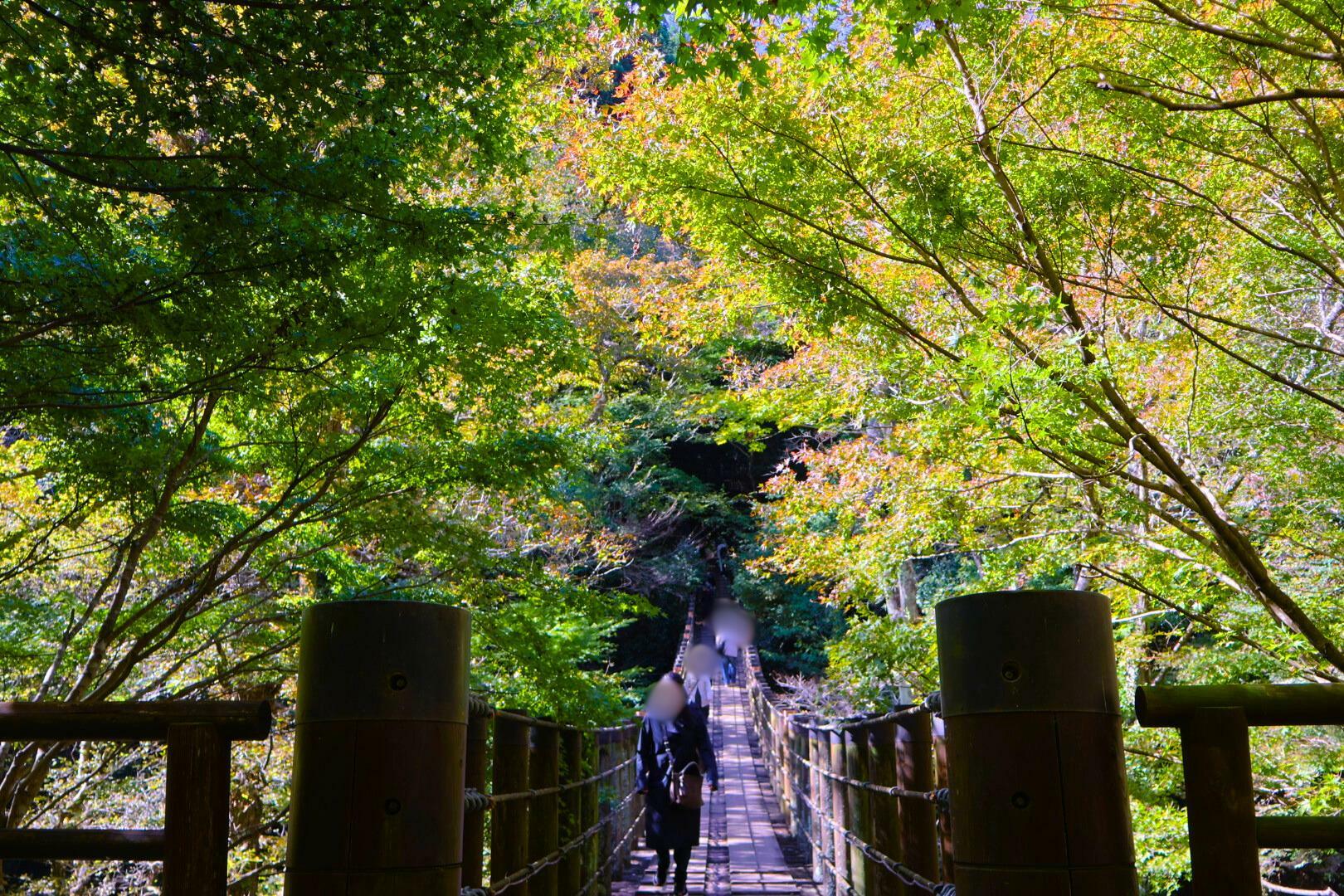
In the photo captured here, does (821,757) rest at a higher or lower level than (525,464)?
lower

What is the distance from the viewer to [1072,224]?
15.3 ft

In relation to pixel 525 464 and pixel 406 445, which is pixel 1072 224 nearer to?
pixel 525 464

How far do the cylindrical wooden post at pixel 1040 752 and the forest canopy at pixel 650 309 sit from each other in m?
1.62

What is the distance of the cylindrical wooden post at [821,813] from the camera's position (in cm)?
495

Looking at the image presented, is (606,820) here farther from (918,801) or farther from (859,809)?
(918,801)

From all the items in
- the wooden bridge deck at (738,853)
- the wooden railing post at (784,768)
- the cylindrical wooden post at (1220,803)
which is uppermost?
the cylindrical wooden post at (1220,803)

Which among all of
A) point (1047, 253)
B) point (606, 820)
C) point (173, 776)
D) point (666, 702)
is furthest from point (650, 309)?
point (173, 776)

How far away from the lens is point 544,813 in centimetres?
323

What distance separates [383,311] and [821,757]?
131 inches

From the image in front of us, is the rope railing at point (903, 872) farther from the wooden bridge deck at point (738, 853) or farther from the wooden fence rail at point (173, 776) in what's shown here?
the wooden bridge deck at point (738, 853)

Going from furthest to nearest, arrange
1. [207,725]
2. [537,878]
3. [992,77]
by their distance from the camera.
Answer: [992,77], [537,878], [207,725]

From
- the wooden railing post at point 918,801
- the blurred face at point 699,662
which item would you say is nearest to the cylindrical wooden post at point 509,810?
the wooden railing post at point 918,801

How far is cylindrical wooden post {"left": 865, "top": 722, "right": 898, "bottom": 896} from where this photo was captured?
8.38 ft

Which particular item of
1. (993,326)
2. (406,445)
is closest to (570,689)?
(406,445)
